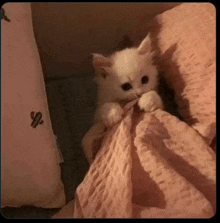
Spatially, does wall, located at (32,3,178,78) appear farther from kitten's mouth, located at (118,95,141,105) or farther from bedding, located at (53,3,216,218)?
kitten's mouth, located at (118,95,141,105)

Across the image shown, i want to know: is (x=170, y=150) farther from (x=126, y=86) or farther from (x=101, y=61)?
(x=101, y=61)

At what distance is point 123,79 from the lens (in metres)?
0.92

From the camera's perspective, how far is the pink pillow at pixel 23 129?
2.22 ft

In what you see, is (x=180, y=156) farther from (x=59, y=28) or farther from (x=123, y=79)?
(x=59, y=28)

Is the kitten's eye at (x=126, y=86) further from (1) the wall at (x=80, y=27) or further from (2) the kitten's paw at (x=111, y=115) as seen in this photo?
(1) the wall at (x=80, y=27)

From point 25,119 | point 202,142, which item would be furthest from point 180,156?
point 25,119

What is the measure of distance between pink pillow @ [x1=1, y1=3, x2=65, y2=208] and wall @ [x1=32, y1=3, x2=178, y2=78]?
27 centimetres

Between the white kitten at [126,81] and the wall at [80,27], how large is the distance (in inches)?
7.3

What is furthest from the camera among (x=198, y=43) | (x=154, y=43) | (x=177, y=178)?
(x=154, y=43)

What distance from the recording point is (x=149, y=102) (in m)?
0.86

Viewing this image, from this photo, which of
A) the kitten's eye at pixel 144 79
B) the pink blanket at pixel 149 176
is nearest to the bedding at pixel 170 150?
the pink blanket at pixel 149 176

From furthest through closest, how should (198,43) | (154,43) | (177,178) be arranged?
1. (154,43)
2. (198,43)
3. (177,178)

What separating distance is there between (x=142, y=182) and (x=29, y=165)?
0.31 metres

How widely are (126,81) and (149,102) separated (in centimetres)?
12
